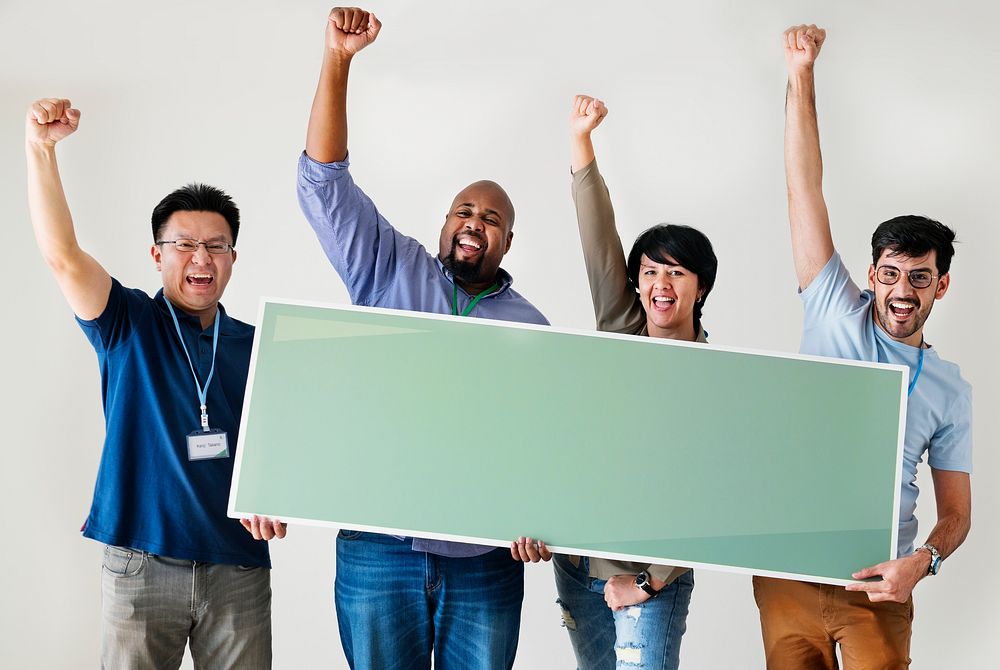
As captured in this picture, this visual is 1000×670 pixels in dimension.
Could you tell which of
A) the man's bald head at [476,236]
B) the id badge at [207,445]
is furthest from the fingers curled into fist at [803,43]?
the id badge at [207,445]

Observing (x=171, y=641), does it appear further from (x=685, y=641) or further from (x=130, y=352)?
(x=685, y=641)

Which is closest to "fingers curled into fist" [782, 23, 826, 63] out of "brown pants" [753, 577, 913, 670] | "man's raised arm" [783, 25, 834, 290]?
"man's raised arm" [783, 25, 834, 290]

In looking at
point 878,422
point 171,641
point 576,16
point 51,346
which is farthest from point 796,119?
point 51,346

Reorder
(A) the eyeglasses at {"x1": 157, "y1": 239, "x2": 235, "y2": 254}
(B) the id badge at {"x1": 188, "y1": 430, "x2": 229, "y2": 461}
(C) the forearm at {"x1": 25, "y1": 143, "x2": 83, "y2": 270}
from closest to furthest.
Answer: (C) the forearm at {"x1": 25, "y1": 143, "x2": 83, "y2": 270} < (B) the id badge at {"x1": 188, "y1": 430, "x2": 229, "y2": 461} < (A) the eyeglasses at {"x1": 157, "y1": 239, "x2": 235, "y2": 254}

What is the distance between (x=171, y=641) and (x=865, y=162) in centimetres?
316

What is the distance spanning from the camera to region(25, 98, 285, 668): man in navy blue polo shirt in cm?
235

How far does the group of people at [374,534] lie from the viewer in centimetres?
239

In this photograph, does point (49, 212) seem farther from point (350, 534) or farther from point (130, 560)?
point (350, 534)

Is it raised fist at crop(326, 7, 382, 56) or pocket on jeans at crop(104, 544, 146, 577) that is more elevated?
raised fist at crop(326, 7, 382, 56)

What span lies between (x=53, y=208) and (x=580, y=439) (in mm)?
1432

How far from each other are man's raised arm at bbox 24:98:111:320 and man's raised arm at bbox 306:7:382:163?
1.96 feet

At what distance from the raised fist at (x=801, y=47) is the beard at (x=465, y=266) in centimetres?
99

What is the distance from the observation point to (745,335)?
153 inches

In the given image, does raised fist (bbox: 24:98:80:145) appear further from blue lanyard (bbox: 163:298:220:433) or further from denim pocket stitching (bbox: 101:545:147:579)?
denim pocket stitching (bbox: 101:545:147:579)
